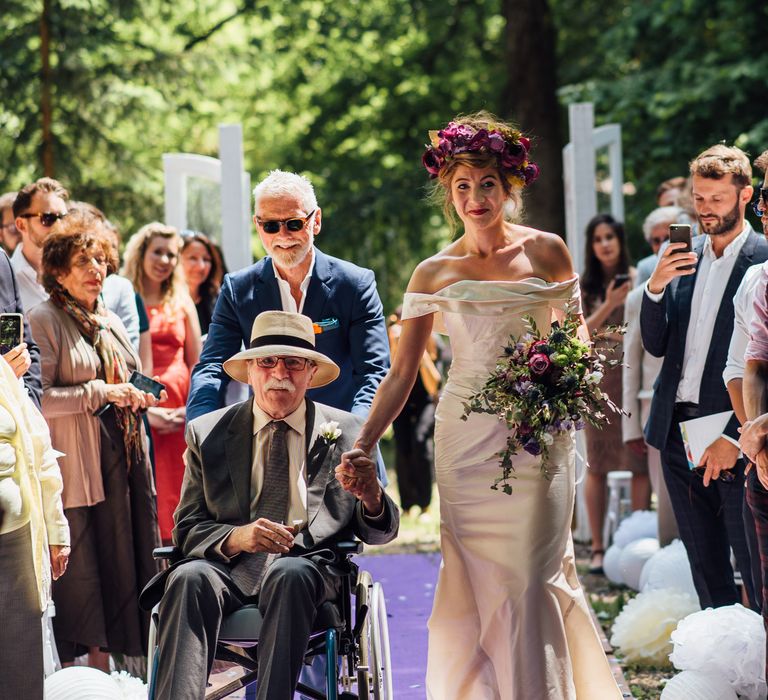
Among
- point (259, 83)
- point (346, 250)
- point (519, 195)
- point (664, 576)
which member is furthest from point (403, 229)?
point (519, 195)

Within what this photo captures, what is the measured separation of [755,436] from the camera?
15.6ft

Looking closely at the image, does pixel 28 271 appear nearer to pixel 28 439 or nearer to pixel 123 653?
pixel 123 653

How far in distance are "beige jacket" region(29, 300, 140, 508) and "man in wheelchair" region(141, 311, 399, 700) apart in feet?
4.04

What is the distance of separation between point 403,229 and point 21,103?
625 cm

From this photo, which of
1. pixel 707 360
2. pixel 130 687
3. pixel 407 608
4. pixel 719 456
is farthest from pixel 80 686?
pixel 407 608

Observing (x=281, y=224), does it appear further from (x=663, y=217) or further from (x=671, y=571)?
(x=663, y=217)

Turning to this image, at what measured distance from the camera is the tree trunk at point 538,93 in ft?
56.9

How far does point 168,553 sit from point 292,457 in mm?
606

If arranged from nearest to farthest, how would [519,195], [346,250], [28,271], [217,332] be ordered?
1. [519,195]
2. [217,332]
3. [28,271]
4. [346,250]

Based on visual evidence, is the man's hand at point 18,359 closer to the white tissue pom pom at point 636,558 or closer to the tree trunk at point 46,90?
the white tissue pom pom at point 636,558

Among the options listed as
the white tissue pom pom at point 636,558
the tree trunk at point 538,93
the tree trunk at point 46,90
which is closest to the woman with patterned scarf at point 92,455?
the white tissue pom pom at point 636,558

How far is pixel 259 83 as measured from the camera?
24000 mm

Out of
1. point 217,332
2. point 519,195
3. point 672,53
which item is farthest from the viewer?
point 672,53

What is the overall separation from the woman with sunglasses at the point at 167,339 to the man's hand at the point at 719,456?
3194 millimetres
